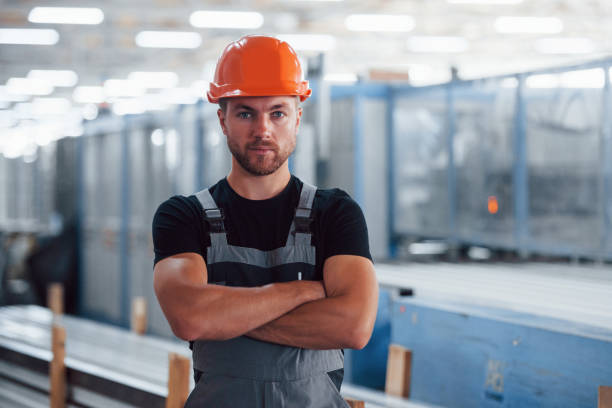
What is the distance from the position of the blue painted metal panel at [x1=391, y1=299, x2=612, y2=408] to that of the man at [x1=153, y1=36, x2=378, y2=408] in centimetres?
128

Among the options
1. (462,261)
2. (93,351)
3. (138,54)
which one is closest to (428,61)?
(138,54)

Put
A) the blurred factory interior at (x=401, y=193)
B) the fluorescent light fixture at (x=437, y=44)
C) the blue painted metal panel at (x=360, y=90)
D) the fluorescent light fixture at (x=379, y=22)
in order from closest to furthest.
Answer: the blurred factory interior at (x=401, y=193)
the blue painted metal panel at (x=360, y=90)
the fluorescent light fixture at (x=379, y=22)
the fluorescent light fixture at (x=437, y=44)

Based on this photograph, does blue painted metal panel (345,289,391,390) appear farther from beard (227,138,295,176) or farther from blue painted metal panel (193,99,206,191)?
blue painted metal panel (193,99,206,191)

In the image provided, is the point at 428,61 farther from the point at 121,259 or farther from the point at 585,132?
the point at 585,132

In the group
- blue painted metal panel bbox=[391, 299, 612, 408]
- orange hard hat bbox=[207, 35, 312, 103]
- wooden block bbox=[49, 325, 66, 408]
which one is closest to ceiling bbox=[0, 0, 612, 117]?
blue painted metal panel bbox=[391, 299, 612, 408]

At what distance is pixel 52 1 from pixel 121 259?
3.41 m

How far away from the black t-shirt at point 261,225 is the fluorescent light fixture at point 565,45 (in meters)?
12.7

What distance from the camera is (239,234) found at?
6.61ft

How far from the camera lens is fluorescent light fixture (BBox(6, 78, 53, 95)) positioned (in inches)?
676

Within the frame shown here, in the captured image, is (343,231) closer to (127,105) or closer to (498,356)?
(498,356)

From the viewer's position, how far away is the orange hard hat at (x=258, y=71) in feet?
6.65

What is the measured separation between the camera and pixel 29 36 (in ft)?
40.3

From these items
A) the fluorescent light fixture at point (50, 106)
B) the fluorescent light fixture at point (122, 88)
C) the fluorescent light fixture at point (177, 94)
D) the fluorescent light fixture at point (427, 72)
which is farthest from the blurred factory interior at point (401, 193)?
the fluorescent light fixture at point (50, 106)

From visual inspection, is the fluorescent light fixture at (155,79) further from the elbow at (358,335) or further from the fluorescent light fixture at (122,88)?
the elbow at (358,335)
